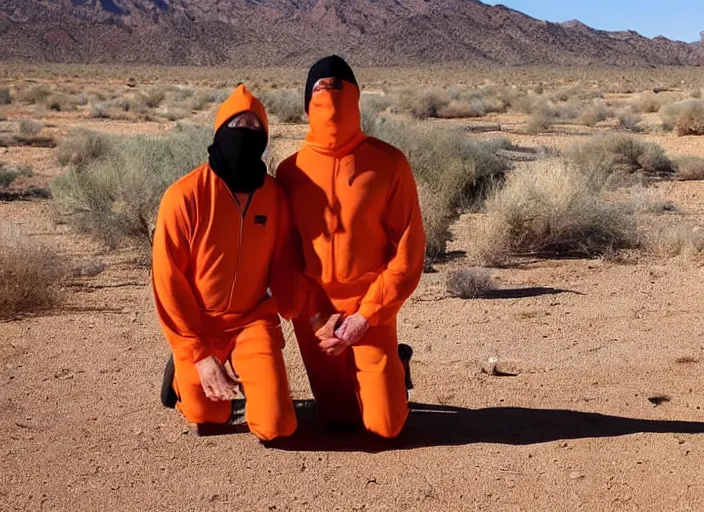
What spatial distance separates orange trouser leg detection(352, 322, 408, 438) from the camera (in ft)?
15.0

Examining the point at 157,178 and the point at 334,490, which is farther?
the point at 157,178

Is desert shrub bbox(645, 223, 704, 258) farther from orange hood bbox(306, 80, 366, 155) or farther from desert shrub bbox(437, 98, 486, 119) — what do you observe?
desert shrub bbox(437, 98, 486, 119)

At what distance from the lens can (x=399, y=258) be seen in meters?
4.51

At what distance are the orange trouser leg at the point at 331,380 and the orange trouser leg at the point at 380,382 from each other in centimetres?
11

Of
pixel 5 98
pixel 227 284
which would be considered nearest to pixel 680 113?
pixel 227 284

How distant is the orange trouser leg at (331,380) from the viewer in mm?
4750

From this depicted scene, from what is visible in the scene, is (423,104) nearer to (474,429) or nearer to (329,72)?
(474,429)

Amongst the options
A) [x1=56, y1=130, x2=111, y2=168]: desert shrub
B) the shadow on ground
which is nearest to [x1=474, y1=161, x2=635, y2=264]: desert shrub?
the shadow on ground

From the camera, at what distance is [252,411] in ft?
14.9

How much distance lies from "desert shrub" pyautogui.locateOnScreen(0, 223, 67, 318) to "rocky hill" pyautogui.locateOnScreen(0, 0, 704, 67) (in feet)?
318

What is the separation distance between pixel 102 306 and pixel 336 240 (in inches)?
146

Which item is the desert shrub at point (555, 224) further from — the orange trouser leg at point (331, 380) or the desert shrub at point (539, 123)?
the desert shrub at point (539, 123)

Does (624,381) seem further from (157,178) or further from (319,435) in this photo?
(157,178)

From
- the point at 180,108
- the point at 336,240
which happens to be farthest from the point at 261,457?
the point at 180,108
